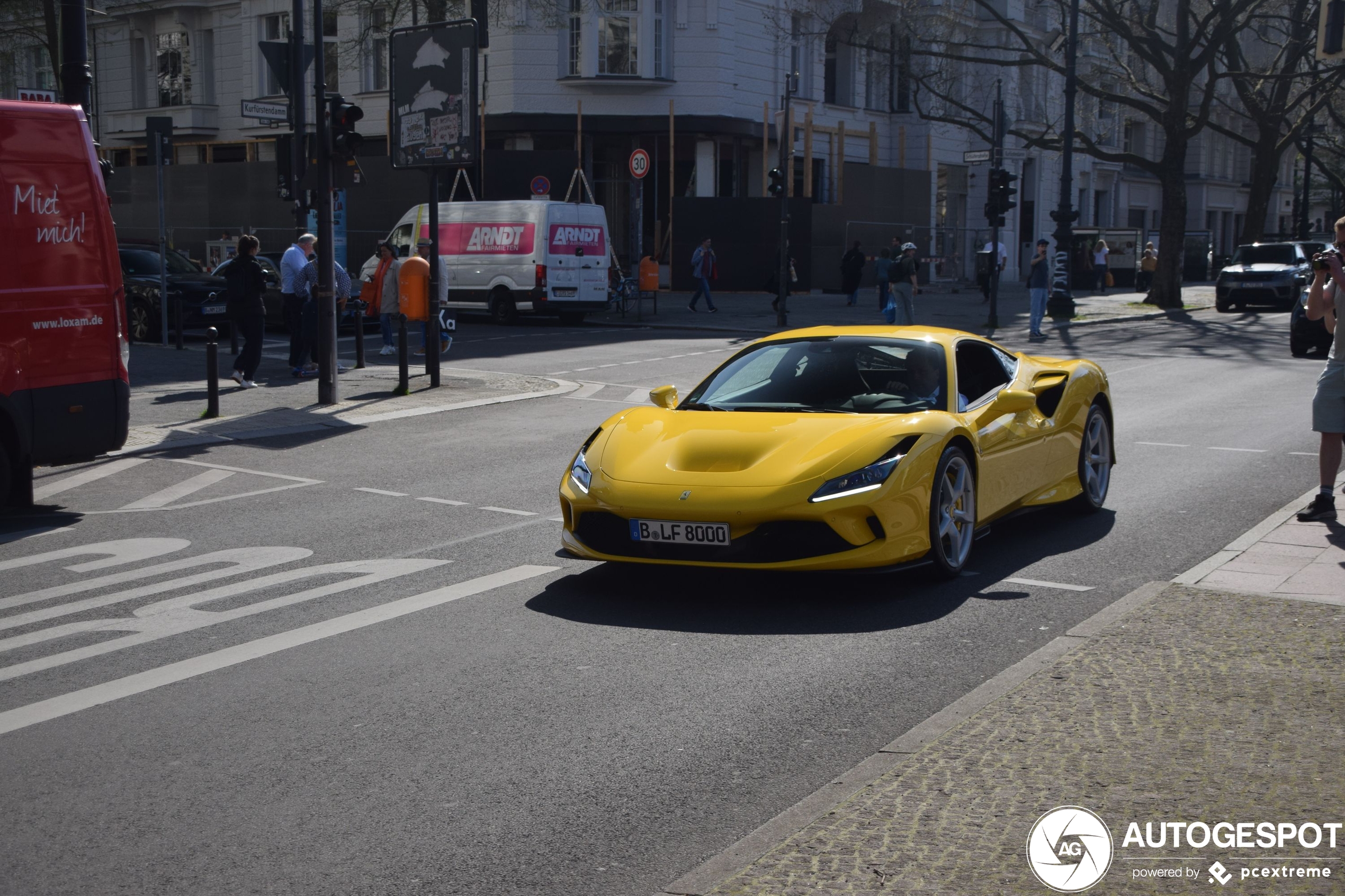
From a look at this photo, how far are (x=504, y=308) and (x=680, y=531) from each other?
76.6 ft

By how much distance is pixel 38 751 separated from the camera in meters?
5.01

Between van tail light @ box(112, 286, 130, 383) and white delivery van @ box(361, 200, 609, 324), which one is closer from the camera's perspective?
van tail light @ box(112, 286, 130, 383)

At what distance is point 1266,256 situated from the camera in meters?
39.3

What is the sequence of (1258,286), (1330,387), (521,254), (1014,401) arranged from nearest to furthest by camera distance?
(1014,401) → (1330,387) → (521,254) → (1258,286)

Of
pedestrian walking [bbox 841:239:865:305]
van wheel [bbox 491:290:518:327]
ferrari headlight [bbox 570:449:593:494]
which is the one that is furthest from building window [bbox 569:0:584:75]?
ferrari headlight [bbox 570:449:593:494]

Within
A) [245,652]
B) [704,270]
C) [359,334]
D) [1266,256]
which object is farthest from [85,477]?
[1266,256]

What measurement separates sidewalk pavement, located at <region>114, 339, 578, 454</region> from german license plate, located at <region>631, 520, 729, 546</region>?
23.3 ft

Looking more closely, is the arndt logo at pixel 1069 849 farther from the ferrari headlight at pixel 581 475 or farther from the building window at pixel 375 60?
the building window at pixel 375 60

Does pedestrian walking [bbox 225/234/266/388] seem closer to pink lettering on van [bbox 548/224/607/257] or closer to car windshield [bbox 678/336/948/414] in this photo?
car windshield [bbox 678/336/948/414]

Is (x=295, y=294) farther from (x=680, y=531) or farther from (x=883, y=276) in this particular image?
(x=883, y=276)

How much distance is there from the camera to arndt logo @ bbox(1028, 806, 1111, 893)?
146 inches

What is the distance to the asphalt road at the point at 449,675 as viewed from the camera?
4.19 meters

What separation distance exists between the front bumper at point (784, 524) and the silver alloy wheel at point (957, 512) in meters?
0.34

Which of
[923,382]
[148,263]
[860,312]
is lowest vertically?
[860,312]
